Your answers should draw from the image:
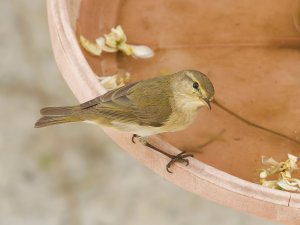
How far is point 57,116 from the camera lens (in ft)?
11.2

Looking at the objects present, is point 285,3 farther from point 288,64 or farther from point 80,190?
point 80,190

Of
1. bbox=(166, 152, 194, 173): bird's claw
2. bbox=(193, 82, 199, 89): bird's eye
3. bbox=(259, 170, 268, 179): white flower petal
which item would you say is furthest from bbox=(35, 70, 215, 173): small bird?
bbox=(259, 170, 268, 179): white flower petal

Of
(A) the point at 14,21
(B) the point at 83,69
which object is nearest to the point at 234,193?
(B) the point at 83,69

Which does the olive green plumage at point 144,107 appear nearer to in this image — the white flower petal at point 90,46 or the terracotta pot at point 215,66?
the terracotta pot at point 215,66

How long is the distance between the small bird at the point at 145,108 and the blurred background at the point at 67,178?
2.31m

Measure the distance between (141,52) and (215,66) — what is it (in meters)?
0.37

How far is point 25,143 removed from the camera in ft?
19.4

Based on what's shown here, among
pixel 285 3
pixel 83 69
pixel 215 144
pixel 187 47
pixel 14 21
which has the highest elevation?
pixel 14 21

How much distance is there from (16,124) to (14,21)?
941mm

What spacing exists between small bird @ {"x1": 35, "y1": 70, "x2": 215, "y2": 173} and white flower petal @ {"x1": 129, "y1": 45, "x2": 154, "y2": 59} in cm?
31

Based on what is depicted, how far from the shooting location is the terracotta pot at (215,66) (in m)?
3.27

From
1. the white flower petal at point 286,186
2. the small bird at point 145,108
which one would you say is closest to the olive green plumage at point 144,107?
the small bird at point 145,108

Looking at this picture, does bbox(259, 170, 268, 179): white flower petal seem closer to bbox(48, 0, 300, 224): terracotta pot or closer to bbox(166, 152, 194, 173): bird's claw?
bbox(48, 0, 300, 224): terracotta pot

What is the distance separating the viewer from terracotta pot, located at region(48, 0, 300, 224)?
10.7 feet
